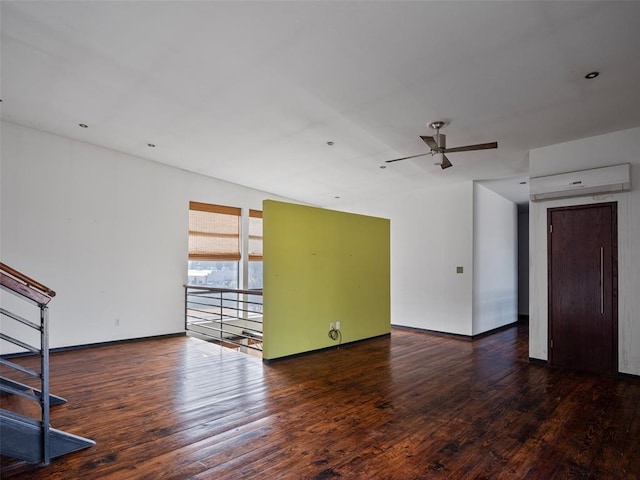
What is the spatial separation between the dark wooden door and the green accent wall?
8.84 ft

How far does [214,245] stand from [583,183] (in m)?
6.11

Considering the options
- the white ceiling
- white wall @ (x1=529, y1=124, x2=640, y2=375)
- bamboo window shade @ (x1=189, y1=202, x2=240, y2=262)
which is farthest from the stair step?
white wall @ (x1=529, y1=124, x2=640, y2=375)

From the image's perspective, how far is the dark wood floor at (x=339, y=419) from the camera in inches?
90.2

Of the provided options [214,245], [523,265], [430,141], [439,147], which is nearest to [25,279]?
[430,141]

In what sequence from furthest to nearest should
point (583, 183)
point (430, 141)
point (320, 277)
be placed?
point (320, 277) → point (583, 183) → point (430, 141)

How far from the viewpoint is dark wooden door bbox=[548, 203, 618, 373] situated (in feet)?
13.9

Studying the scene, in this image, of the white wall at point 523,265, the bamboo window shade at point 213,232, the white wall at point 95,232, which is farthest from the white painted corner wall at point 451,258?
the white wall at point 95,232

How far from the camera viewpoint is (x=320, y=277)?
5441 mm

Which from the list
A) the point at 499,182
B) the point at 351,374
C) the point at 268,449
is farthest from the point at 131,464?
the point at 499,182

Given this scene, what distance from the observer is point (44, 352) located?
222cm

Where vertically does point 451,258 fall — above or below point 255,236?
below

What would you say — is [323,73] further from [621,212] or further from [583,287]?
[583,287]

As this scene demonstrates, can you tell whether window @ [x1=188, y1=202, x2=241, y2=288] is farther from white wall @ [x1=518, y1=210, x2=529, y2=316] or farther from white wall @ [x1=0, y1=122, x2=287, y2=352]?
white wall @ [x1=518, y1=210, x2=529, y2=316]

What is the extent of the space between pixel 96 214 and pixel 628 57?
22.0 feet
